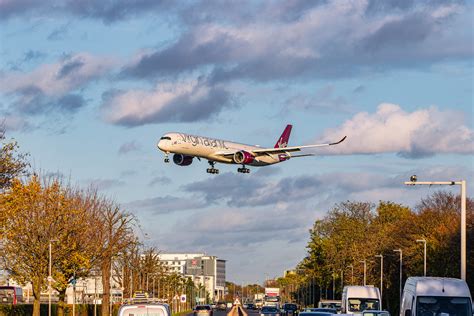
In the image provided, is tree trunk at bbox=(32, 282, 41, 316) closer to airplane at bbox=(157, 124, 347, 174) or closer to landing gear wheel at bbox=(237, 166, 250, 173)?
airplane at bbox=(157, 124, 347, 174)

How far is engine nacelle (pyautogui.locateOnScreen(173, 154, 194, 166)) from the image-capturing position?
70.8 m

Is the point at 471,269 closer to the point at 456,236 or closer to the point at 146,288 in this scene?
the point at 456,236

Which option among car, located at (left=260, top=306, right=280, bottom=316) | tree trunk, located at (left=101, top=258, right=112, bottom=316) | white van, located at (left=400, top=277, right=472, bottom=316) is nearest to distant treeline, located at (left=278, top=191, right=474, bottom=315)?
car, located at (left=260, top=306, right=280, bottom=316)

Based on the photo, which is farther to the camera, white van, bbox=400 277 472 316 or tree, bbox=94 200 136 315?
tree, bbox=94 200 136 315

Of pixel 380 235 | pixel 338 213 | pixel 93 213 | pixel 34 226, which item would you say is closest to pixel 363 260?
pixel 380 235

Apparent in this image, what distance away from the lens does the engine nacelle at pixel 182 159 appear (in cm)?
7081

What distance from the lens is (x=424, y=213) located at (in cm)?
10438

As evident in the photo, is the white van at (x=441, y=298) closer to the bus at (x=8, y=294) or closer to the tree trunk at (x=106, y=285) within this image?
the tree trunk at (x=106, y=285)

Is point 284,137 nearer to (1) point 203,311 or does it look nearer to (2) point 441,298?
(1) point 203,311

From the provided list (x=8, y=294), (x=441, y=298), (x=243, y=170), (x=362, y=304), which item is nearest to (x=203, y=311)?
(x=243, y=170)

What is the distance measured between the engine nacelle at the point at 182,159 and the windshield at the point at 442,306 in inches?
1522

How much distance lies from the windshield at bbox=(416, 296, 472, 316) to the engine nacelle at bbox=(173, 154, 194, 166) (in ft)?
127

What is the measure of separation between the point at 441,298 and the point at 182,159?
128ft

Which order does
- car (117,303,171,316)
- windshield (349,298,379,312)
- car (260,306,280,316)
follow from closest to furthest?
1. car (117,303,171,316)
2. windshield (349,298,379,312)
3. car (260,306,280,316)
